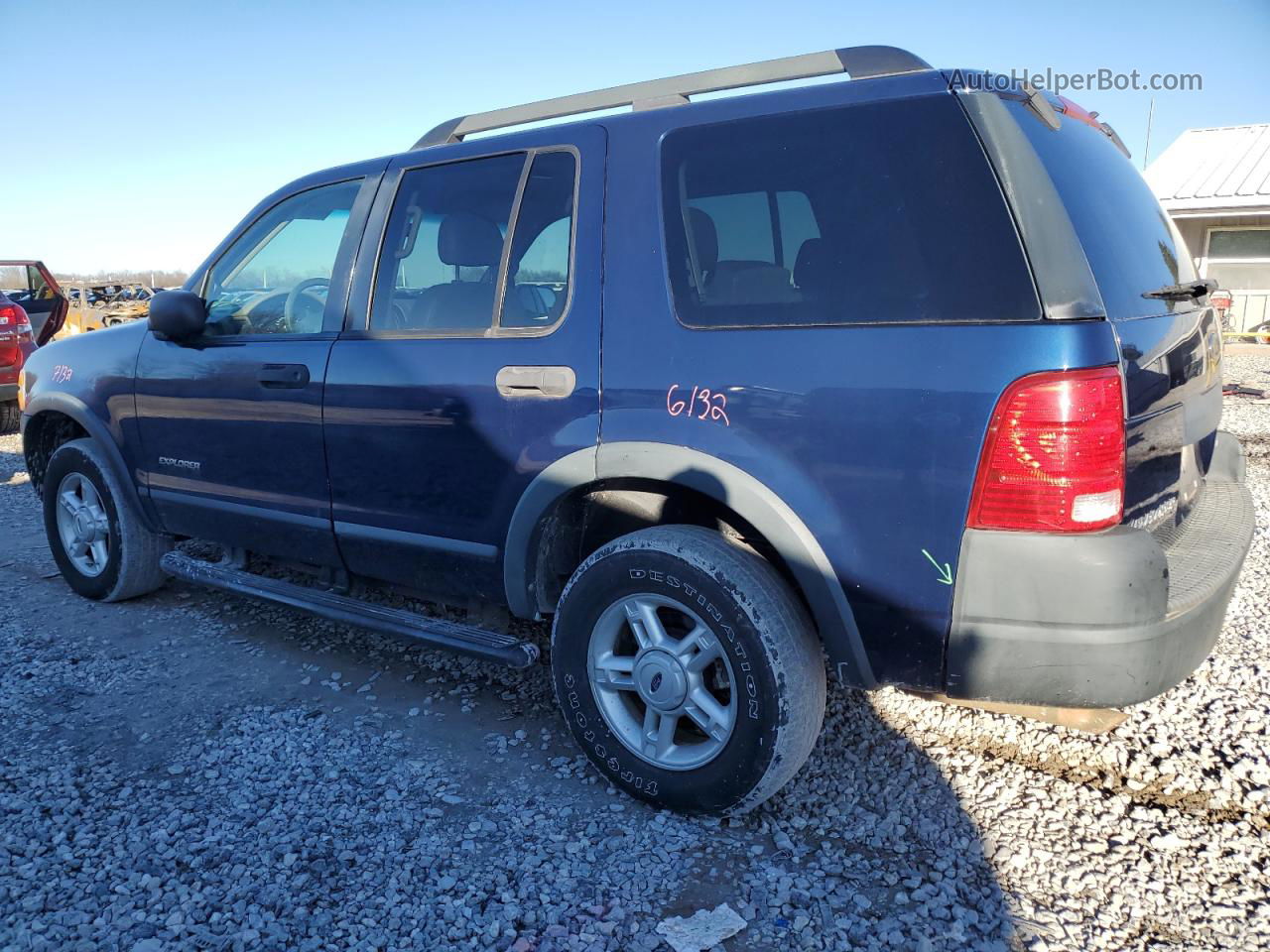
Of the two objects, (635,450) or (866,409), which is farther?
(635,450)

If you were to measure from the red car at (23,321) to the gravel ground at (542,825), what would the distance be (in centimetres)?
731

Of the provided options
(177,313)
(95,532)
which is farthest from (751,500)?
(95,532)

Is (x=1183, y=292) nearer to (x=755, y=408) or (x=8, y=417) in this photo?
(x=755, y=408)

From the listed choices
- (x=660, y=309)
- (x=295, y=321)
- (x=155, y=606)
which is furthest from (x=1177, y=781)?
(x=155, y=606)

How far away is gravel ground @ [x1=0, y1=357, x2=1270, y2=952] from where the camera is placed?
2182mm

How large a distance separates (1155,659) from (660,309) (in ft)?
5.04

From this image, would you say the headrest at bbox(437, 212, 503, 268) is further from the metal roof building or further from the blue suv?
the metal roof building

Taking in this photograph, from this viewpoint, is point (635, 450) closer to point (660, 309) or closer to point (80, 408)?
point (660, 309)

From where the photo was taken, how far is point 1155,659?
7.00 feet

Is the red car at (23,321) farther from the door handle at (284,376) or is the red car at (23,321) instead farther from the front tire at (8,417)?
the door handle at (284,376)

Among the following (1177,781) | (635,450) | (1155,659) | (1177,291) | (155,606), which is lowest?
(1177,781)

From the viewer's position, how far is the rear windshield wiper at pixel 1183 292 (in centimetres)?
239

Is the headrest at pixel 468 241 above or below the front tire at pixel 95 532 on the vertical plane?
above

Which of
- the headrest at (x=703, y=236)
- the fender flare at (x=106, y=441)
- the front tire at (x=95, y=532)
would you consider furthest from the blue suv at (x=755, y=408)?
the front tire at (x=95, y=532)
